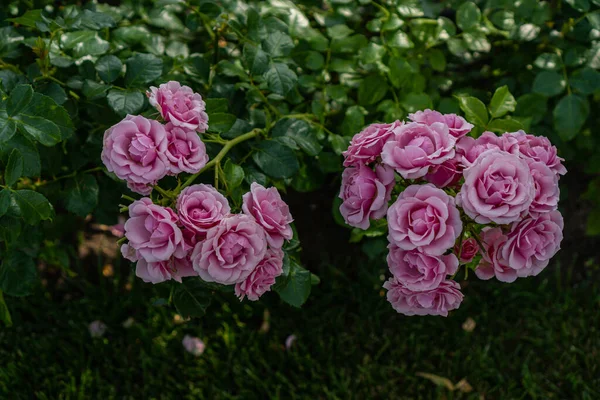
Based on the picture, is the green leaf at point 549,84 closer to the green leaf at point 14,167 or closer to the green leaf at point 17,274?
the green leaf at point 14,167

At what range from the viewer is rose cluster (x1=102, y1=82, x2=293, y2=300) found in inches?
47.7

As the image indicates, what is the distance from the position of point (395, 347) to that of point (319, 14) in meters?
1.19

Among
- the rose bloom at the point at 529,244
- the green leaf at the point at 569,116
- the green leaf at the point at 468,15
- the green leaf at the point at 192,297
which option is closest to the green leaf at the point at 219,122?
the green leaf at the point at 192,297

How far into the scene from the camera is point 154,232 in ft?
3.96

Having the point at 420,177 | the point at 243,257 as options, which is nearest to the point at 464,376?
the point at 420,177

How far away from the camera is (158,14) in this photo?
199 cm

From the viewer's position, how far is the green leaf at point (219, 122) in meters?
1.55

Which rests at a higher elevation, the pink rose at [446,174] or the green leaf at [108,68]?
the pink rose at [446,174]

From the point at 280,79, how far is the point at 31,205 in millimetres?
675

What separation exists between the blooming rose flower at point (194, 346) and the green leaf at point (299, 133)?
93cm

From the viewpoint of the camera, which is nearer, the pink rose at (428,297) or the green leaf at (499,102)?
the pink rose at (428,297)

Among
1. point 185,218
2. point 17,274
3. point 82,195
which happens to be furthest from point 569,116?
point 17,274

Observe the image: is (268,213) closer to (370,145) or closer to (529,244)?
(370,145)

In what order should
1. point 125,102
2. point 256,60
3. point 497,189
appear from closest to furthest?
1. point 497,189
2. point 125,102
3. point 256,60
